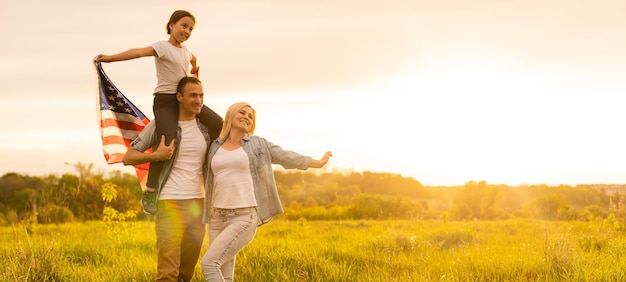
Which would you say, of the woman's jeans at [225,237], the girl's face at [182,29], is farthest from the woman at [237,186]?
the girl's face at [182,29]

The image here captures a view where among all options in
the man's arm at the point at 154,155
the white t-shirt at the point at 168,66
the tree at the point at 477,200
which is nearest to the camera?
the man's arm at the point at 154,155

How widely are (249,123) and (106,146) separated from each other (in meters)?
1.89

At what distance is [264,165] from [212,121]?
75 cm

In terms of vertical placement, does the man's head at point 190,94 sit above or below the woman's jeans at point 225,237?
above

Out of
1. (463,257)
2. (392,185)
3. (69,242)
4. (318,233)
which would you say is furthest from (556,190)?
(69,242)

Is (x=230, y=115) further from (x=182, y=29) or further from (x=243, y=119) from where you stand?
(x=182, y=29)

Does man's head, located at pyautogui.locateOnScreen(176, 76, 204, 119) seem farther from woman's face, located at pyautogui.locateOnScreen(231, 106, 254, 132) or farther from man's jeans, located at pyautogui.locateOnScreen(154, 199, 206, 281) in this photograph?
man's jeans, located at pyautogui.locateOnScreen(154, 199, 206, 281)

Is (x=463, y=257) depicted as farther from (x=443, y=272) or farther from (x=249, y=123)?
(x=249, y=123)

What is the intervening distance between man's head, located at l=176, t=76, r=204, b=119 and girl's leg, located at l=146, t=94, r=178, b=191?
4.1 inches

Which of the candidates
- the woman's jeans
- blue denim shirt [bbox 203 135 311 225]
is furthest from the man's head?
the woman's jeans

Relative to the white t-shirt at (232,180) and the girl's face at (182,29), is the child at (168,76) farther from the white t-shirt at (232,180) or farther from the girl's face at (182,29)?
the white t-shirt at (232,180)

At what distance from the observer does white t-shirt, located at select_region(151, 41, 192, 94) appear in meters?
5.73

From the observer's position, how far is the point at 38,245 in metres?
7.68

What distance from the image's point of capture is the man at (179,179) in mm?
5484
